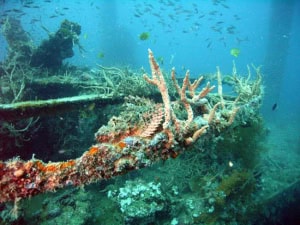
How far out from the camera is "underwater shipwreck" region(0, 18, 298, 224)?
280cm

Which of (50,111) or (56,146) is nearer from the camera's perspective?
(50,111)

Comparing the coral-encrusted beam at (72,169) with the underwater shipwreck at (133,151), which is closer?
the coral-encrusted beam at (72,169)

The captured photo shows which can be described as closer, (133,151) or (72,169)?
(72,169)

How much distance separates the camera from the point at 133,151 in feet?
9.39

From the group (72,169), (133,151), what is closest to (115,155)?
(133,151)

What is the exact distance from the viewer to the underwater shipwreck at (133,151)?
280 centimetres

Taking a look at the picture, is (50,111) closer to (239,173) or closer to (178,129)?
(178,129)

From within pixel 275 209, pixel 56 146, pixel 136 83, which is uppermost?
pixel 136 83

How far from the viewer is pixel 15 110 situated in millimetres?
4438

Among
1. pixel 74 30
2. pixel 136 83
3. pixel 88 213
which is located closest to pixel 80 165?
pixel 88 213

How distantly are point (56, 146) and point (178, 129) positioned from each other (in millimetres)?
5032

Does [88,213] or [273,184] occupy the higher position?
[88,213]

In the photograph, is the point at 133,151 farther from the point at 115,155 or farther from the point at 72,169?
the point at 72,169

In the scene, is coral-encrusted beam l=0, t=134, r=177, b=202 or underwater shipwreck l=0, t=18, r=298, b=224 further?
underwater shipwreck l=0, t=18, r=298, b=224
